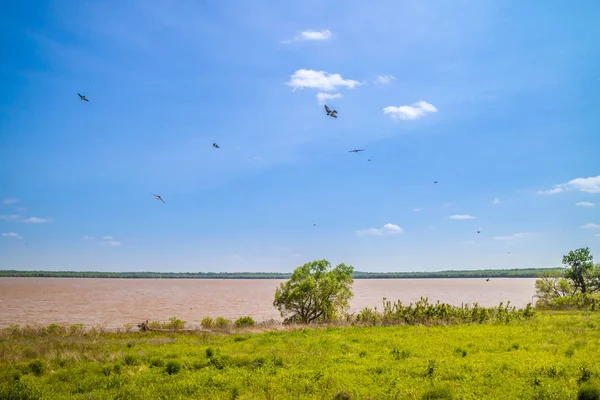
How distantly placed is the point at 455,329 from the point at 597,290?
50408mm

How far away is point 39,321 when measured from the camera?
53250mm

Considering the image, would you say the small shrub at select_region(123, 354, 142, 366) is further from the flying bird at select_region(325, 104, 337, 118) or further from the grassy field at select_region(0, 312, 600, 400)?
the flying bird at select_region(325, 104, 337, 118)

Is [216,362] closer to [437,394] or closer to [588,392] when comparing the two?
[437,394]

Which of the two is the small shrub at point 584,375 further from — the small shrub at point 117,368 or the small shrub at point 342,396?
the small shrub at point 117,368

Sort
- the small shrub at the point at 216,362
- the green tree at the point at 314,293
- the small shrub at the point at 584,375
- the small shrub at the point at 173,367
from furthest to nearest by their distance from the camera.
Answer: the green tree at the point at 314,293 → the small shrub at the point at 216,362 → the small shrub at the point at 173,367 → the small shrub at the point at 584,375

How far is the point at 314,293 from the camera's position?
144ft

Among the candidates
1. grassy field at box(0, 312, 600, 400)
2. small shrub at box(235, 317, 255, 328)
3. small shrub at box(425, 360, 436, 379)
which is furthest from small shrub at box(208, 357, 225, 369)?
small shrub at box(235, 317, 255, 328)

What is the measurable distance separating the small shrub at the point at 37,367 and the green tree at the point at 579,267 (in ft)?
242

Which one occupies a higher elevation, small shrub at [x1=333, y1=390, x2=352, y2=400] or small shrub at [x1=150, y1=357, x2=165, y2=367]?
small shrub at [x1=333, y1=390, x2=352, y2=400]

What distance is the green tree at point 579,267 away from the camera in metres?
64.6

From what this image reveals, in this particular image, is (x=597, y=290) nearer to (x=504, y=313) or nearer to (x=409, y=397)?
(x=504, y=313)

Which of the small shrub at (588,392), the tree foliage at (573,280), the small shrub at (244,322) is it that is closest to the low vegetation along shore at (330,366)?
the small shrub at (588,392)

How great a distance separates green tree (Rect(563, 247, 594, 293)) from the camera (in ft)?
212

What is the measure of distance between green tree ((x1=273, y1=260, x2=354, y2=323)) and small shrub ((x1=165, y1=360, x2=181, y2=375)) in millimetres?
26003
